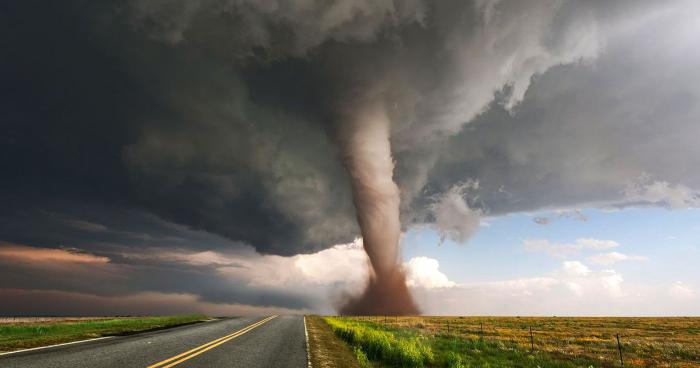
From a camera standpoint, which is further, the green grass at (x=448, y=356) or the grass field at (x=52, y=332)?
the green grass at (x=448, y=356)

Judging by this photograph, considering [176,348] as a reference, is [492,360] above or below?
below

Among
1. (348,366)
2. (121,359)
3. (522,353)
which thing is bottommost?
(522,353)

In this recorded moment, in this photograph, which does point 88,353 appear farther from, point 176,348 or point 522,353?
point 522,353

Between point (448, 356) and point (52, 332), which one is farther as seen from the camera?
point (52, 332)

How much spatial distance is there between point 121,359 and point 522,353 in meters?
23.4

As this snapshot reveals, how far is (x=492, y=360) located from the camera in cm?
2116

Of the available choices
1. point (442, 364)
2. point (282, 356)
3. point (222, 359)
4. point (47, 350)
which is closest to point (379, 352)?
point (442, 364)

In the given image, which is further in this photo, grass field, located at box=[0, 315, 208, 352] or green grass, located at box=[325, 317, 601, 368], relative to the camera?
green grass, located at box=[325, 317, 601, 368]

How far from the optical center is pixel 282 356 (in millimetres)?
13242

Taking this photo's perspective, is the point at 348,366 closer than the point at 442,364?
Yes

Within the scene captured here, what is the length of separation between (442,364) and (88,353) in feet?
47.1

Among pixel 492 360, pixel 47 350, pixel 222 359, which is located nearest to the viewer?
pixel 222 359

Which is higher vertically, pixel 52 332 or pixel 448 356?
pixel 52 332

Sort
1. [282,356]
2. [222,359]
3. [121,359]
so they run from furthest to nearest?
[282,356] < [222,359] < [121,359]
